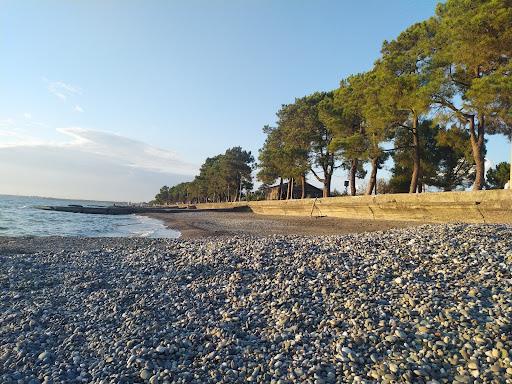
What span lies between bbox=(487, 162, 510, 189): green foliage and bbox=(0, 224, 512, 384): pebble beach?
27112 millimetres

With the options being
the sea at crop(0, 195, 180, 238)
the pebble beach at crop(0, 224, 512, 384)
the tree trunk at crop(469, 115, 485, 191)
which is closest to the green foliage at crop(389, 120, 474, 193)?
the tree trunk at crop(469, 115, 485, 191)

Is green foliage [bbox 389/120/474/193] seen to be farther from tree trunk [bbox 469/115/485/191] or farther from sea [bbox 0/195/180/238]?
sea [bbox 0/195/180/238]

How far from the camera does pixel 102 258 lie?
Answer: 851 centimetres

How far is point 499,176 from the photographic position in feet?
98.6

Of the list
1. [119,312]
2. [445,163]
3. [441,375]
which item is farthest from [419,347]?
[445,163]

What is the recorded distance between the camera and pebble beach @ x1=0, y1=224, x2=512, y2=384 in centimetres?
345

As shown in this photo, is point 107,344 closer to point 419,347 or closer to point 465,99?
point 419,347

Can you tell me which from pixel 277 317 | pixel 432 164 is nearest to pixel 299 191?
pixel 432 164

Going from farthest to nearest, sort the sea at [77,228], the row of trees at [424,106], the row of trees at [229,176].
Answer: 1. the row of trees at [229,176]
2. the sea at [77,228]
3. the row of trees at [424,106]

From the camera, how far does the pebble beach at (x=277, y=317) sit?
345cm

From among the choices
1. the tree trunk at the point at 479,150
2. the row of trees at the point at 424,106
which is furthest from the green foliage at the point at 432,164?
the tree trunk at the point at 479,150

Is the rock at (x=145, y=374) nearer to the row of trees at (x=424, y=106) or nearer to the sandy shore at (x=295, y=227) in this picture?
the sandy shore at (x=295, y=227)

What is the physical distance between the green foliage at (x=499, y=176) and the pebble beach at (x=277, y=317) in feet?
89.0

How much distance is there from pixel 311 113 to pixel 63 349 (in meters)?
34.7
